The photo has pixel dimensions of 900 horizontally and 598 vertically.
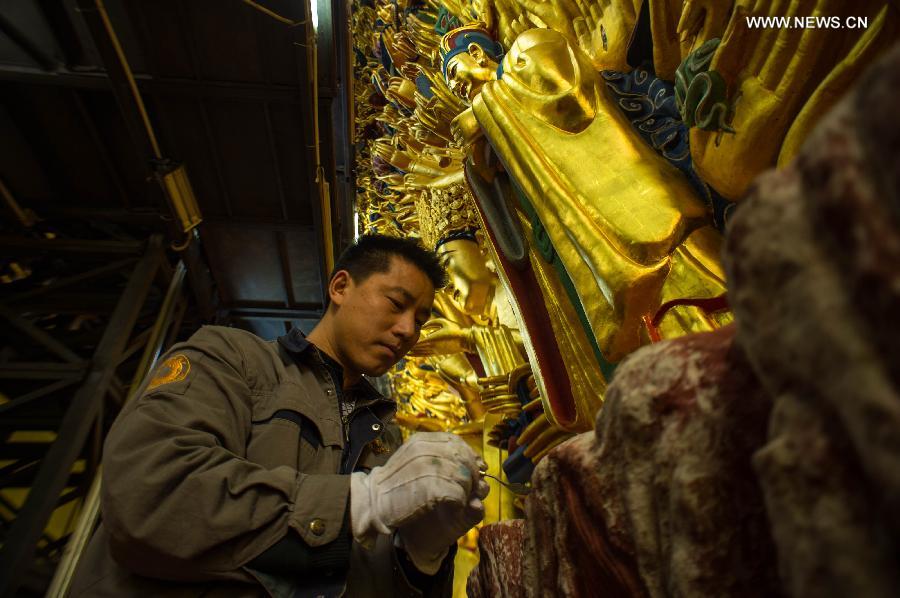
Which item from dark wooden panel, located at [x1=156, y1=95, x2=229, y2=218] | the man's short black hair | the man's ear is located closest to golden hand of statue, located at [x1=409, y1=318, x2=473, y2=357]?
the man's short black hair

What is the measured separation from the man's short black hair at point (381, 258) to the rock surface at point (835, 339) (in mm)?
925

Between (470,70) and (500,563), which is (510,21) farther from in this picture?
(500,563)

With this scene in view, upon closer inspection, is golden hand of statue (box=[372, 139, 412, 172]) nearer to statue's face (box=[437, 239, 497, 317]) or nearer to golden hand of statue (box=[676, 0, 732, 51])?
statue's face (box=[437, 239, 497, 317])

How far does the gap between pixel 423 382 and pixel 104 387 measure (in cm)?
152

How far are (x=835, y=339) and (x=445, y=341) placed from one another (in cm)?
176

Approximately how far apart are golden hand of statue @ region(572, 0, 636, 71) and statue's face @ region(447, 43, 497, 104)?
306 mm

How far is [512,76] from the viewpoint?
1047 millimetres

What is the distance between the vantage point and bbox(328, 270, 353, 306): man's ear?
1.09 meters

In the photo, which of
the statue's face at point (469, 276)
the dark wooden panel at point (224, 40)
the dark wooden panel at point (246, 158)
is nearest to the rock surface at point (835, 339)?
the statue's face at point (469, 276)

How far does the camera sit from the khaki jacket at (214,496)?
583 mm

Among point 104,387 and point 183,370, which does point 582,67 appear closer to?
point 183,370

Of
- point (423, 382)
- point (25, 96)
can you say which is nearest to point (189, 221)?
point (25, 96)

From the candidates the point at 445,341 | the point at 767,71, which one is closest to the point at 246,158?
the point at 445,341

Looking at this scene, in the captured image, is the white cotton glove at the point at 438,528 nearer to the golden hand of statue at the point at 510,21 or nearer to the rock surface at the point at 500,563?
the rock surface at the point at 500,563
